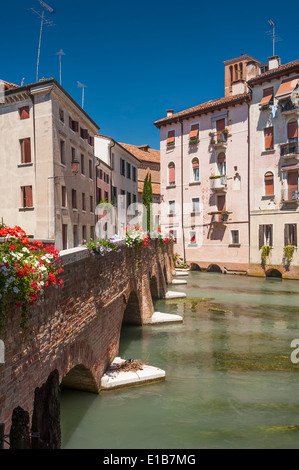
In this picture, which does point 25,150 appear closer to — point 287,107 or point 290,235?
point 287,107

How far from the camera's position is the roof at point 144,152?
53.3 meters

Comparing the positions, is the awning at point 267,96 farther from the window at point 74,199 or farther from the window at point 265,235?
the window at point 74,199

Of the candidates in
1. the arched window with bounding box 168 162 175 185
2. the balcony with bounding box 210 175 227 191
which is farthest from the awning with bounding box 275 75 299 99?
the arched window with bounding box 168 162 175 185

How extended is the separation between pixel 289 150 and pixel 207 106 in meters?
9.55

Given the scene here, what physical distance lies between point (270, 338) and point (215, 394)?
582 cm

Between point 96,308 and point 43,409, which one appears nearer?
point 43,409

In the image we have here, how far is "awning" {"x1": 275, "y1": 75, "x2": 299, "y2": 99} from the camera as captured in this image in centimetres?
2892

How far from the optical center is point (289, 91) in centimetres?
2909

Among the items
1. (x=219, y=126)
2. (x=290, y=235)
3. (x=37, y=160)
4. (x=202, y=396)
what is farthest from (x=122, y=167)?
(x=202, y=396)

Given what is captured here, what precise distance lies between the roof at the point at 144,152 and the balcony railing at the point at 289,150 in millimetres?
25524

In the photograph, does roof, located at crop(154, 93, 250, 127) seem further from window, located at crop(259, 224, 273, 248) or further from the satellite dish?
window, located at crop(259, 224, 273, 248)

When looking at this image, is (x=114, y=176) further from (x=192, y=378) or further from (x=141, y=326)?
(x=192, y=378)

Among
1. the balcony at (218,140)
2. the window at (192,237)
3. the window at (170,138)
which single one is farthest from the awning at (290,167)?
the window at (170,138)

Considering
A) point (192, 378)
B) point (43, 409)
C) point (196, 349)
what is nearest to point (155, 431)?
point (192, 378)
